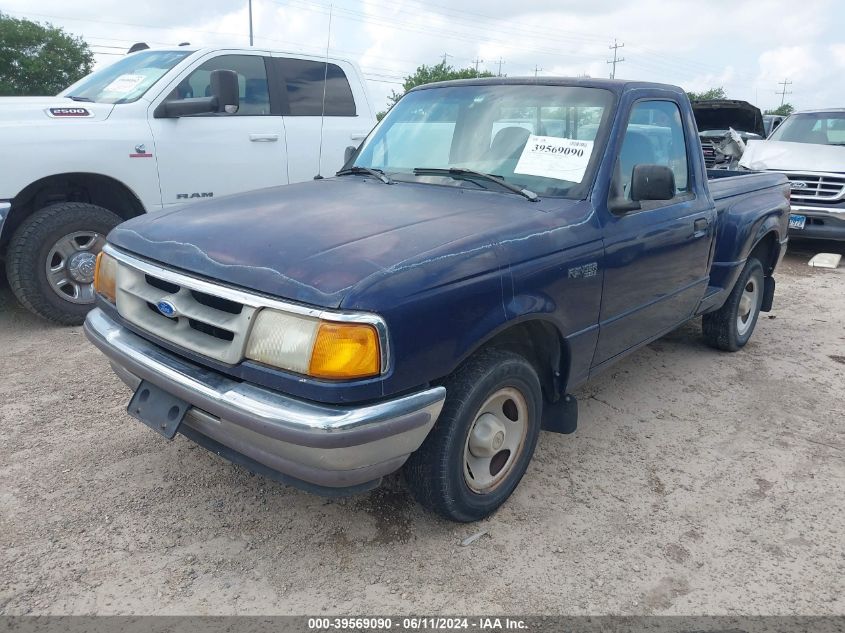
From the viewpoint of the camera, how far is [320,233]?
2.53 m

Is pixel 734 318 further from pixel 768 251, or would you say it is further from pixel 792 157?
pixel 792 157

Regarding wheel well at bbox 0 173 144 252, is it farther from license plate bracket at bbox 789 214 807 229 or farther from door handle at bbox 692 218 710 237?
license plate bracket at bbox 789 214 807 229

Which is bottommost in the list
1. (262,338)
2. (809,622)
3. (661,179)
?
(809,622)

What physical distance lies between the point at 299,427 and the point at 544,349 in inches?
52.6

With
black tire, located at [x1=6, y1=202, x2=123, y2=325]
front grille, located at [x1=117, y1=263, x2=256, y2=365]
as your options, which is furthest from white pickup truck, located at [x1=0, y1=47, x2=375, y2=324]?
front grille, located at [x1=117, y1=263, x2=256, y2=365]

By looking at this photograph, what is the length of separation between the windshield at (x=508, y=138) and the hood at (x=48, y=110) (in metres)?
2.52

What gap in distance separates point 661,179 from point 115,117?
4070mm

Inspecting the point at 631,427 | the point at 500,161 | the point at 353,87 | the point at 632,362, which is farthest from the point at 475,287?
the point at 353,87

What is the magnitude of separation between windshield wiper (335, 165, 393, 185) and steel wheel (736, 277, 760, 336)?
→ 3102 mm

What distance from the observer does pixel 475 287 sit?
2426 millimetres

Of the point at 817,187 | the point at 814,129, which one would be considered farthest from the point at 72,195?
the point at 814,129

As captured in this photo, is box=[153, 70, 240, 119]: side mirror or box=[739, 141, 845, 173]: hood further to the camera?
box=[739, 141, 845, 173]: hood

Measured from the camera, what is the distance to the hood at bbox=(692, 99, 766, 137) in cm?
1261

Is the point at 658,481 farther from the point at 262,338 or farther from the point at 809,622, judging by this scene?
the point at 262,338
